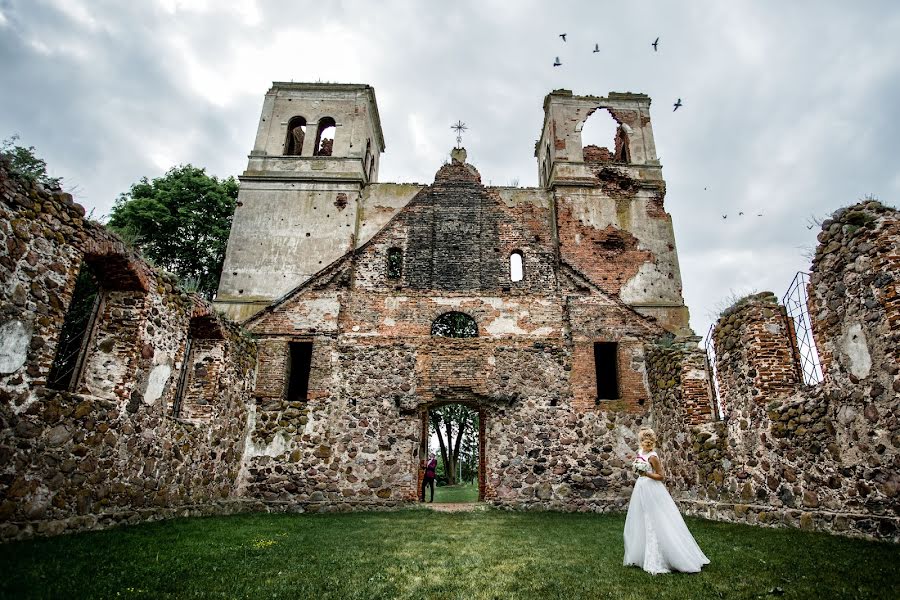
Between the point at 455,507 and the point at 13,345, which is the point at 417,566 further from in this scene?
the point at 455,507

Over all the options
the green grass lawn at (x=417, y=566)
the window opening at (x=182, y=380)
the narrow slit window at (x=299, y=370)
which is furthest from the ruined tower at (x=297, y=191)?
the green grass lawn at (x=417, y=566)

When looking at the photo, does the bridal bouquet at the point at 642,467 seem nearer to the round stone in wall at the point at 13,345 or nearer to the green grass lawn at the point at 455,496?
the round stone in wall at the point at 13,345

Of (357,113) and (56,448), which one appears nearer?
(56,448)

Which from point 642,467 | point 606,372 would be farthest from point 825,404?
point 606,372

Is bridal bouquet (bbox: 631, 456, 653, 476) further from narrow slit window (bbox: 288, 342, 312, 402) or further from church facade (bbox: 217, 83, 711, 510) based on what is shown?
narrow slit window (bbox: 288, 342, 312, 402)

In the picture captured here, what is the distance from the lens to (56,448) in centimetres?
625

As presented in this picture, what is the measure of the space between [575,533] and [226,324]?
26.9ft

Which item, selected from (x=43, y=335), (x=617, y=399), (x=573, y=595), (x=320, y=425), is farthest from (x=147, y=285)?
(x=617, y=399)

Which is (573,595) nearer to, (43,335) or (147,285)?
(43,335)

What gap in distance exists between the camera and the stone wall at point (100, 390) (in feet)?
18.9

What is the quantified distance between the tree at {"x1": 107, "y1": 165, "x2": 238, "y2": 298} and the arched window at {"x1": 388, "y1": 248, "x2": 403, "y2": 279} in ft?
37.5

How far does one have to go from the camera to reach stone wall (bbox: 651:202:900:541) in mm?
6242

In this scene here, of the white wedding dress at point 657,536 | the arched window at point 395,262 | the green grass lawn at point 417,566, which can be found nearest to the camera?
the green grass lawn at point 417,566

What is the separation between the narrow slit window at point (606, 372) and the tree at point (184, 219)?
54.4 ft
